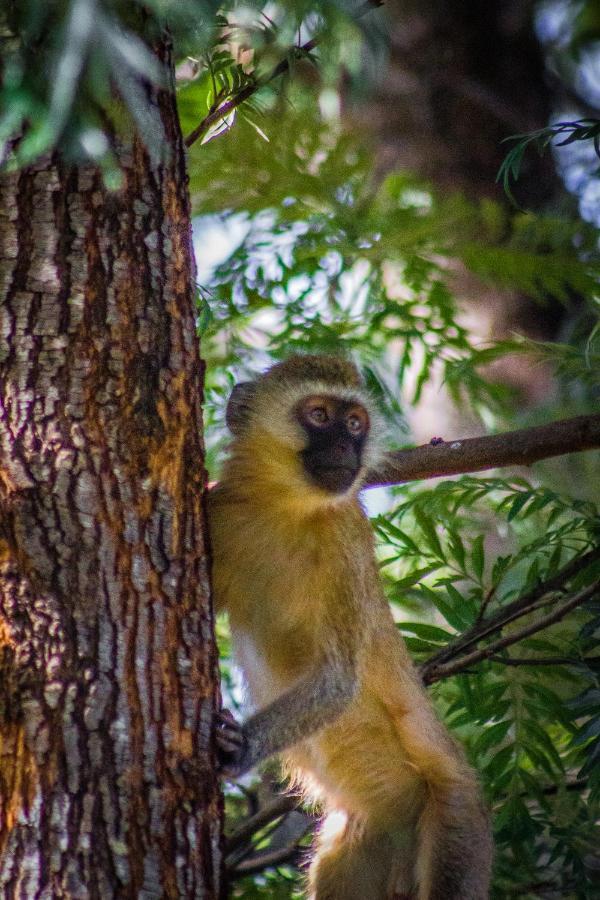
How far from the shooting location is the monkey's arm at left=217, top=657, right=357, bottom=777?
3736mm

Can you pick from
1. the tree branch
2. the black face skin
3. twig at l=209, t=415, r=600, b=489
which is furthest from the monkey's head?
the tree branch

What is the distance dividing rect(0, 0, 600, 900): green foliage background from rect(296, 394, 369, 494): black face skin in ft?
1.21

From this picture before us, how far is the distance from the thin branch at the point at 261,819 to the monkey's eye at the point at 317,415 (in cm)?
165

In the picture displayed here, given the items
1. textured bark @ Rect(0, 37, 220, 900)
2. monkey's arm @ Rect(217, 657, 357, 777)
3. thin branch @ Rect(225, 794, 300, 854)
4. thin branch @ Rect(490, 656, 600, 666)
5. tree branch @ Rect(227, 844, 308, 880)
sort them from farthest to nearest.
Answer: tree branch @ Rect(227, 844, 308, 880), thin branch @ Rect(225, 794, 300, 854), thin branch @ Rect(490, 656, 600, 666), monkey's arm @ Rect(217, 657, 357, 777), textured bark @ Rect(0, 37, 220, 900)

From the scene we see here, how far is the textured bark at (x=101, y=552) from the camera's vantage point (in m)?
2.59

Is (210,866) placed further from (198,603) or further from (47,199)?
(47,199)

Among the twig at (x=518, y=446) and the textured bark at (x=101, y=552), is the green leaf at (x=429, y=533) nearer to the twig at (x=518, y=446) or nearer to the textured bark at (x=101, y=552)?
the twig at (x=518, y=446)

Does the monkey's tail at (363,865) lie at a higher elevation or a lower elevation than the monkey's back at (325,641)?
lower

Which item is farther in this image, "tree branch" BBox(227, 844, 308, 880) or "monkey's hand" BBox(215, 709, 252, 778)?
"tree branch" BBox(227, 844, 308, 880)

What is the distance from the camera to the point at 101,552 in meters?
2.78

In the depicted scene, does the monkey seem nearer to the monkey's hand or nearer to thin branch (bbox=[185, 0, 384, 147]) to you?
the monkey's hand

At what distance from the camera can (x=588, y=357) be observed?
4.20 m

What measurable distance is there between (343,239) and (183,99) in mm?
1082

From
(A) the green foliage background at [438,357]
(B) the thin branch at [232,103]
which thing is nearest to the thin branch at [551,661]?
(A) the green foliage background at [438,357]
